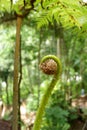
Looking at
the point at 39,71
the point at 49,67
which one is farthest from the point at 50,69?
the point at 39,71

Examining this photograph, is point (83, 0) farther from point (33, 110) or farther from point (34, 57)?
point (34, 57)

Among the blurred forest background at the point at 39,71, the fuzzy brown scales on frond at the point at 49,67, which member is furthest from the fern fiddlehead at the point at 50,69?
the blurred forest background at the point at 39,71

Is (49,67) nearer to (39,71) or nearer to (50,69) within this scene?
(50,69)

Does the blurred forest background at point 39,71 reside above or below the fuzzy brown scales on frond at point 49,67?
below

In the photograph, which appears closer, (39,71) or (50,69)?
(50,69)

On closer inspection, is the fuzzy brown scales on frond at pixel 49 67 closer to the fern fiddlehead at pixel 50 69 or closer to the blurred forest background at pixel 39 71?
the fern fiddlehead at pixel 50 69

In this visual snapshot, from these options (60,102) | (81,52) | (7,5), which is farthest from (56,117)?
(7,5)

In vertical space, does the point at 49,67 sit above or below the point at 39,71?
above

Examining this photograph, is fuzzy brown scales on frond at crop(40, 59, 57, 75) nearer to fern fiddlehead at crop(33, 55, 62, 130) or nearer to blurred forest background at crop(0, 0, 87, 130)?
fern fiddlehead at crop(33, 55, 62, 130)

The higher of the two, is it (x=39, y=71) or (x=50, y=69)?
(x=50, y=69)
